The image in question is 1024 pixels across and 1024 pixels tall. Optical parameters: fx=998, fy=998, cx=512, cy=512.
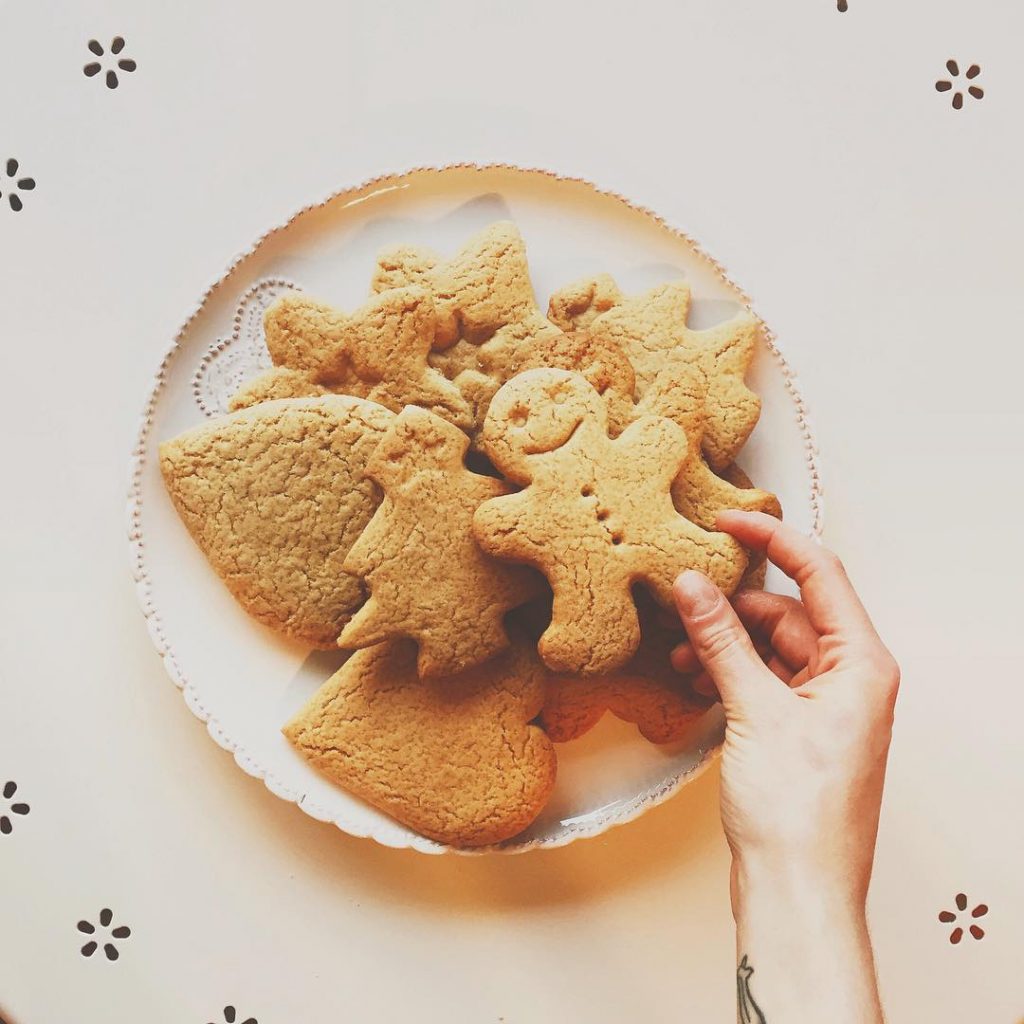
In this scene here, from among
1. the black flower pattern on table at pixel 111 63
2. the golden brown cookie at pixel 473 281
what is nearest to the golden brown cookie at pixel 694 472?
the golden brown cookie at pixel 473 281

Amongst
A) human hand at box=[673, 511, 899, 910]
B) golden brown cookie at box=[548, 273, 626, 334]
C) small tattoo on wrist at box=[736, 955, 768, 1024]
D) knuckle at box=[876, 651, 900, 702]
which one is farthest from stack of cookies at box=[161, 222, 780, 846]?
small tattoo on wrist at box=[736, 955, 768, 1024]

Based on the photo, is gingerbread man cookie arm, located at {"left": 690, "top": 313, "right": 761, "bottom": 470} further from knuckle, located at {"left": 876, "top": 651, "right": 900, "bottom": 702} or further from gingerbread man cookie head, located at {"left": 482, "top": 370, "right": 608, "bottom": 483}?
knuckle, located at {"left": 876, "top": 651, "right": 900, "bottom": 702}

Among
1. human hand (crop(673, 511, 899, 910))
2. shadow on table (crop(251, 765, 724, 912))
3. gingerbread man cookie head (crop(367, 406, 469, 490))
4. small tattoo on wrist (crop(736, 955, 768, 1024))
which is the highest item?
gingerbread man cookie head (crop(367, 406, 469, 490))

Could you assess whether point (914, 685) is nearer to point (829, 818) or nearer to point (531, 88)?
point (829, 818)

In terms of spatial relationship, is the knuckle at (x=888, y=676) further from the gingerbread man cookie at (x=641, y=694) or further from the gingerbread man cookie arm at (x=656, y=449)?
the gingerbread man cookie arm at (x=656, y=449)

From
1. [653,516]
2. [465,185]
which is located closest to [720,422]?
[653,516]
